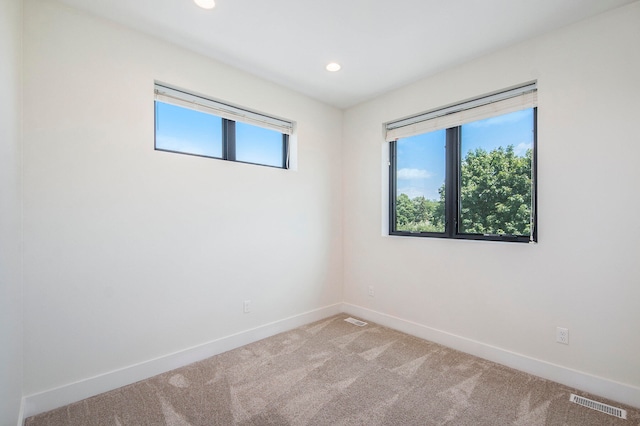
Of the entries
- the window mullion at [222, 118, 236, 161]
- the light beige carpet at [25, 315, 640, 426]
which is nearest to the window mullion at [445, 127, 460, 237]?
the light beige carpet at [25, 315, 640, 426]

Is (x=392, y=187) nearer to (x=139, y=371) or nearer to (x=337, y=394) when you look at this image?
(x=337, y=394)

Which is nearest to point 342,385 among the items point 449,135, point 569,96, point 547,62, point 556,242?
point 556,242

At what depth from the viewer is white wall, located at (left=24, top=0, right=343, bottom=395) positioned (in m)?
1.88

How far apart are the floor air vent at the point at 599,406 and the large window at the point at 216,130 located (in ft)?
9.96

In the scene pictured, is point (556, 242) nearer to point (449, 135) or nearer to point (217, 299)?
point (449, 135)

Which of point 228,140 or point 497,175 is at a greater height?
point 228,140

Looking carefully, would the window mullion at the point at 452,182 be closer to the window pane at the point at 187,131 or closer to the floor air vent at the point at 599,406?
the floor air vent at the point at 599,406

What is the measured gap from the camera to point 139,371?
2.21 meters

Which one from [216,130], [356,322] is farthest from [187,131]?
[356,322]

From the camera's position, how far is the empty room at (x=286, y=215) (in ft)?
6.11

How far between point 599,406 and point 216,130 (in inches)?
139

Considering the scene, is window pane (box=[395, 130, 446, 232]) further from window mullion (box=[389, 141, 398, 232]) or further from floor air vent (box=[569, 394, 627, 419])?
floor air vent (box=[569, 394, 627, 419])

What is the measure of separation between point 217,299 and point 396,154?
7.98 ft

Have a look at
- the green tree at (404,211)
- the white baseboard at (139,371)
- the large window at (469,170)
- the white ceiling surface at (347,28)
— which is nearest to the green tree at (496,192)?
the large window at (469,170)
